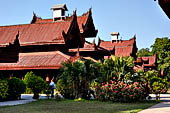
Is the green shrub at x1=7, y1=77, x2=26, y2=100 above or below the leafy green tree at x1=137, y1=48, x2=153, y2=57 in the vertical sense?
below

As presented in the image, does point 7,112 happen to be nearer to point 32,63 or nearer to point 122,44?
point 32,63

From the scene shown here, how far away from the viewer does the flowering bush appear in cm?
1373

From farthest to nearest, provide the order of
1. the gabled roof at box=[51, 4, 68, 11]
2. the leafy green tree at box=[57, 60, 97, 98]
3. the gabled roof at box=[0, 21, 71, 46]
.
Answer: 1. the gabled roof at box=[51, 4, 68, 11]
2. the gabled roof at box=[0, 21, 71, 46]
3. the leafy green tree at box=[57, 60, 97, 98]

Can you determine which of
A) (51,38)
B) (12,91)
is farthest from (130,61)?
(51,38)

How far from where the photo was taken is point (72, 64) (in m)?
15.6

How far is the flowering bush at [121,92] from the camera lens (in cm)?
1373

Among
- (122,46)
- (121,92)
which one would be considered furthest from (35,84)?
(122,46)

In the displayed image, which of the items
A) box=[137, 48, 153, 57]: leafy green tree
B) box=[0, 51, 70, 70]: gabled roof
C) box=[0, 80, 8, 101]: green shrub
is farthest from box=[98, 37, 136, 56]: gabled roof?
box=[137, 48, 153, 57]: leafy green tree

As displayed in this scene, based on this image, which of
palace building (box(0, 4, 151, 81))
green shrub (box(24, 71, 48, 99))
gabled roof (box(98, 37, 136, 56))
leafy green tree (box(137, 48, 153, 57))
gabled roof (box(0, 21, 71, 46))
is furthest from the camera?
leafy green tree (box(137, 48, 153, 57))

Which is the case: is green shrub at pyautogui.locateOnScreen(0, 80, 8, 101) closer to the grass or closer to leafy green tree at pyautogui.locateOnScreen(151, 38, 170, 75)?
the grass

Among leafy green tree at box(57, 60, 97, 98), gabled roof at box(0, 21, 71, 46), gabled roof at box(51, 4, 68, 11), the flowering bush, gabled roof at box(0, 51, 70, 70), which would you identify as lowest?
the flowering bush

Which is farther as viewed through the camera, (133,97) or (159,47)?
Result: (159,47)

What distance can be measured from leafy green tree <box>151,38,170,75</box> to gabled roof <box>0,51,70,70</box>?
90.0 feet

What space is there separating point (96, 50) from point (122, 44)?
17243 mm
